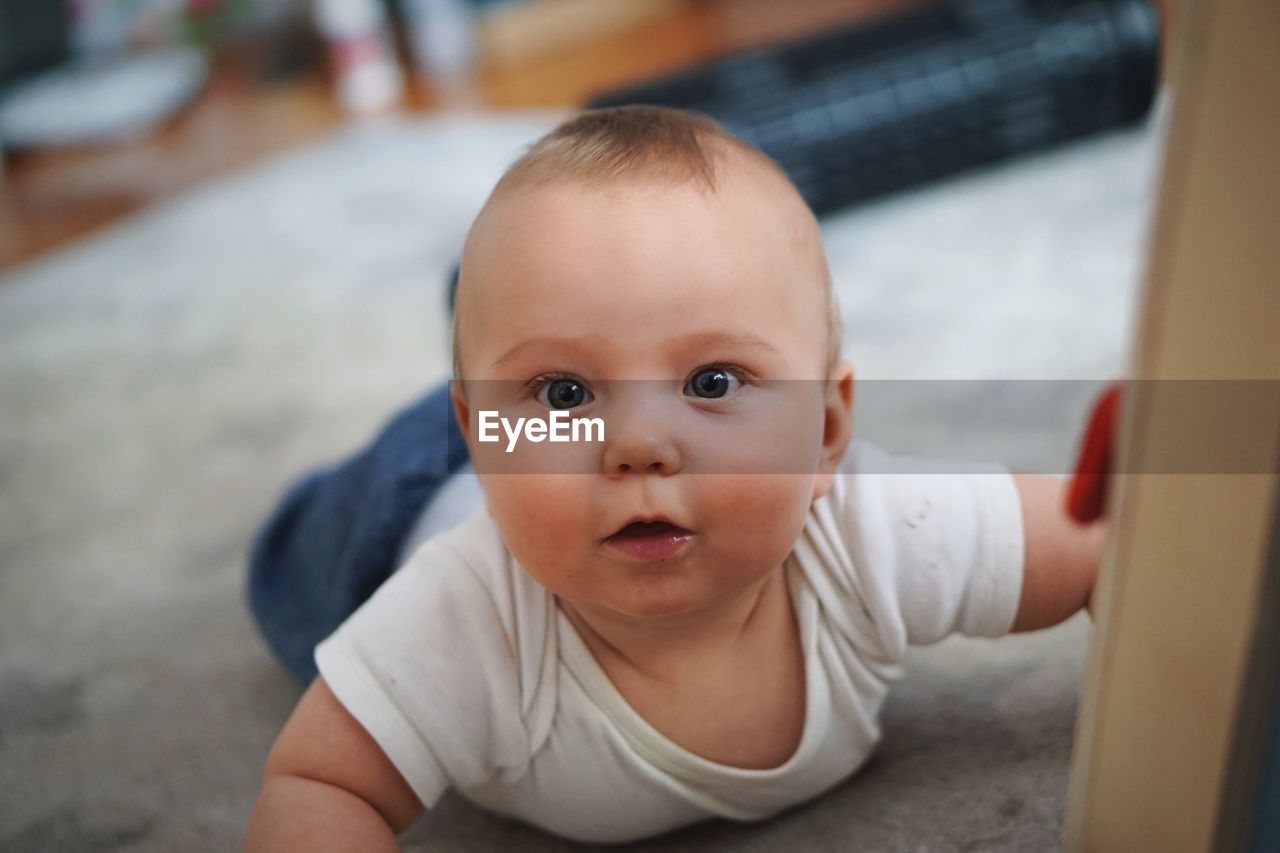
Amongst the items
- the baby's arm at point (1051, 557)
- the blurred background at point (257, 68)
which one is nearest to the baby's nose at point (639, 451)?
the baby's arm at point (1051, 557)

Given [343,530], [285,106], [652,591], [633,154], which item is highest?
[633,154]

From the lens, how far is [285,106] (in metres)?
2.62

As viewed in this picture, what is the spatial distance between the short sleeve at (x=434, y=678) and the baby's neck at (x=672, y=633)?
43mm

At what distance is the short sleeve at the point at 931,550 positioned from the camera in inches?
23.8

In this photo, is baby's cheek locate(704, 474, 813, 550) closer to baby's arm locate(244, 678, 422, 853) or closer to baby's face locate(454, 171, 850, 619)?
baby's face locate(454, 171, 850, 619)

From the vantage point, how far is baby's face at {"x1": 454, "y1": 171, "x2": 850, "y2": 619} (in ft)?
1.63

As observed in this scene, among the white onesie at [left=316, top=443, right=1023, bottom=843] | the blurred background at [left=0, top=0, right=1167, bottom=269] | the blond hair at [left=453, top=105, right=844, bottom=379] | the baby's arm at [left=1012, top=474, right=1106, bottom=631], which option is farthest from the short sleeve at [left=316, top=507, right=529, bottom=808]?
the blurred background at [left=0, top=0, right=1167, bottom=269]

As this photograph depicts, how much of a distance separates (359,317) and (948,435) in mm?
752

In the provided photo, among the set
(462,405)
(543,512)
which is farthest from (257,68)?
(543,512)

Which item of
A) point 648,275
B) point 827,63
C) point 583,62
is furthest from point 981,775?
point 583,62

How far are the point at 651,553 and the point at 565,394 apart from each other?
7cm

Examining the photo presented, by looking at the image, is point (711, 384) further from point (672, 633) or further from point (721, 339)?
point (672, 633)

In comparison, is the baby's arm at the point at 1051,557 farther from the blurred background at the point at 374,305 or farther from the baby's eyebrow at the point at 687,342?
the baby's eyebrow at the point at 687,342

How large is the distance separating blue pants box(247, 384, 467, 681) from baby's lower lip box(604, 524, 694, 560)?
298mm
